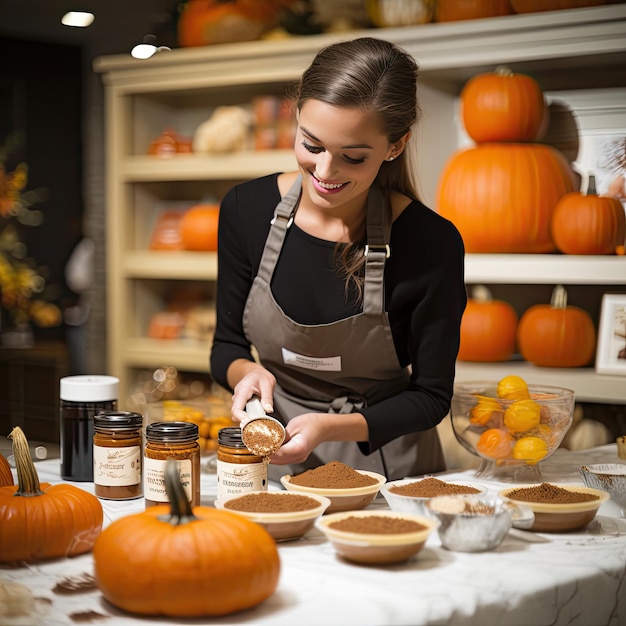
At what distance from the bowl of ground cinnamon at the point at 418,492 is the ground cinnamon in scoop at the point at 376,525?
6 cm

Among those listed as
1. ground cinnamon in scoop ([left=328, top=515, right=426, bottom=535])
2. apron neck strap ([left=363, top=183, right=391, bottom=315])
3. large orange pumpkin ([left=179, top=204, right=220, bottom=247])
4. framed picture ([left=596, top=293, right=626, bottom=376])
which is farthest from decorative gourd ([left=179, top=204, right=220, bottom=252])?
ground cinnamon in scoop ([left=328, top=515, right=426, bottom=535])

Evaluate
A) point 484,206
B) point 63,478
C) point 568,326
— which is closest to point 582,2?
point 484,206

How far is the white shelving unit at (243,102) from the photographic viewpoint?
2408 millimetres

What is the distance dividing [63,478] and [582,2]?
180cm

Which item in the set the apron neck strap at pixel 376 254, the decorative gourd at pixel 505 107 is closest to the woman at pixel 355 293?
the apron neck strap at pixel 376 254

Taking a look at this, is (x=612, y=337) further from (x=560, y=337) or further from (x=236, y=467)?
(x=236, y=467)

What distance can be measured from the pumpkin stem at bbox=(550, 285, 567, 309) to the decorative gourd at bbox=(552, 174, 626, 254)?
14cm

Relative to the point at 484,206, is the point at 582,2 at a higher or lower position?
higher

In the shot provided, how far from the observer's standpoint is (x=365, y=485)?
1294 millimetres

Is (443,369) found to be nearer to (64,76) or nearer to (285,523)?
(285,523)

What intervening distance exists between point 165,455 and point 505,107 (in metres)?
1.64

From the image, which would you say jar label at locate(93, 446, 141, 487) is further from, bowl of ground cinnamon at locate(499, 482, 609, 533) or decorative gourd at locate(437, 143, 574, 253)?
decorative gourd at locate(437, 143, 574, 253)

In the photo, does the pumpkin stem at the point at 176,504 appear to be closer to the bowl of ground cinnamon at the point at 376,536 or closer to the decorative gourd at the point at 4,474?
the bowl of ground cinnamon at the point at 376,536

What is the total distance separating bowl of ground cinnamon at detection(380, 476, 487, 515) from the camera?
1182mm
